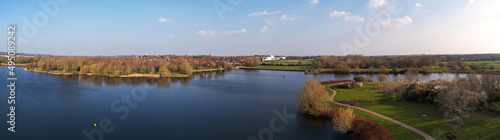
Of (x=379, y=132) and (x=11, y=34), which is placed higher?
(x=11, y=34)

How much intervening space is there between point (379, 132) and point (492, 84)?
60.0 feet

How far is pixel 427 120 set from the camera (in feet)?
65.6

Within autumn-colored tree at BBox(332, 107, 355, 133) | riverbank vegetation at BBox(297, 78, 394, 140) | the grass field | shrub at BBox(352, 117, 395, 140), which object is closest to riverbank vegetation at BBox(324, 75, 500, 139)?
the grass field

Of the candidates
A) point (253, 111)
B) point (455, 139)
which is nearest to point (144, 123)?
point (253, 111)

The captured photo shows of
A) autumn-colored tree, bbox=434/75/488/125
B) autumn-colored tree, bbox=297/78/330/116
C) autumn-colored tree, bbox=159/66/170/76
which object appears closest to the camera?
autumn-colored tree, bbox=434/75/488/125

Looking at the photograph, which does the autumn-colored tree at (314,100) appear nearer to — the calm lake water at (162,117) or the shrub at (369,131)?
the calm lake water at (162,117)

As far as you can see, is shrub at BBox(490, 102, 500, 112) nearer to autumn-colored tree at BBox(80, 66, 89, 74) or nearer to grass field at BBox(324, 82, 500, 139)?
grass field at BBox(324, 82, 500, 139)

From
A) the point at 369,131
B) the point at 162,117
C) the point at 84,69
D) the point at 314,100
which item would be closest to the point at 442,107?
the point at 369,131

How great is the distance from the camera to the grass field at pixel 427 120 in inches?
646

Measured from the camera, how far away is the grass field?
16.4 meters

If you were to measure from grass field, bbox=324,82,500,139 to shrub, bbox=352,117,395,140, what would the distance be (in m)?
0.80

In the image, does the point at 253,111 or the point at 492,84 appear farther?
the point at 253,111

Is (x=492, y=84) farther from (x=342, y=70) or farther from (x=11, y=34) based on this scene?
(x=342, y=70)

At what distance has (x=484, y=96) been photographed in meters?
21.2
